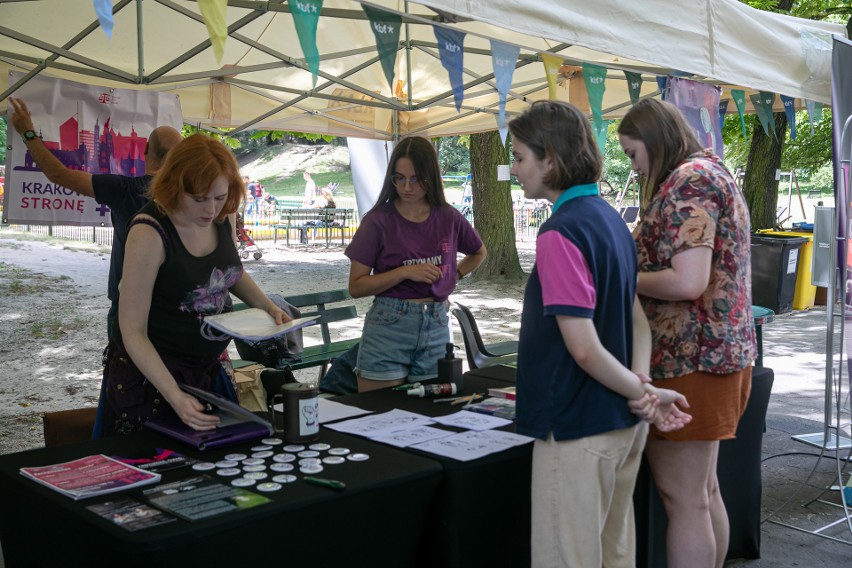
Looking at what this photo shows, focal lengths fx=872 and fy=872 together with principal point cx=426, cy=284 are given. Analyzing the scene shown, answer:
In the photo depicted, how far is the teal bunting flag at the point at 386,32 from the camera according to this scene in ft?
11.1

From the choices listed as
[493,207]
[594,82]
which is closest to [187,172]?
[594,82]

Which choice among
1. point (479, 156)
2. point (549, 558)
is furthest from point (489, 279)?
point (549, 558)

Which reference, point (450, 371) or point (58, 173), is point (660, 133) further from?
point (58, 173)

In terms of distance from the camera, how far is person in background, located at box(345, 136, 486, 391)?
11.3ft

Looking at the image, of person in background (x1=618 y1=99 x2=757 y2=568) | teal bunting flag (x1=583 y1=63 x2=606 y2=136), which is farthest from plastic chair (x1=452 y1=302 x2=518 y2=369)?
person in background (x1=618 y1=99 x2=757 y2=568)

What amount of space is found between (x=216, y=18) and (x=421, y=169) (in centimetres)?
120

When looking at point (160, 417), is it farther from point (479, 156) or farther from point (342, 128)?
point (479, 156)

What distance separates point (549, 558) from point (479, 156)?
10.1 metres

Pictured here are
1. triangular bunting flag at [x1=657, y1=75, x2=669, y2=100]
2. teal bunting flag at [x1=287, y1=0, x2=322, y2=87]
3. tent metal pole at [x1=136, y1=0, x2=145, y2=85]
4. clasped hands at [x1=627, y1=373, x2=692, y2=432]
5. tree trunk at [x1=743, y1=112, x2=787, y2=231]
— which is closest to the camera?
clasped hands at [x1=627, y1=373, x2=692, y2=432]

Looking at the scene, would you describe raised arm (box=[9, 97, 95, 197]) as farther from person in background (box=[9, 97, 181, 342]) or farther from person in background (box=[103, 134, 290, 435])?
person in background (box=[103, 134, 290, 435])

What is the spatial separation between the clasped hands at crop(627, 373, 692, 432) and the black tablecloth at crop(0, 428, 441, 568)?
518mm

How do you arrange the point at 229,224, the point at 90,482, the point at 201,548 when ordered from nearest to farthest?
the point at 201,548, the point at 90,482, the point at 229,224

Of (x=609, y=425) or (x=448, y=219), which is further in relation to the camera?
(x=448, y=219)

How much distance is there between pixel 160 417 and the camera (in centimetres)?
249
